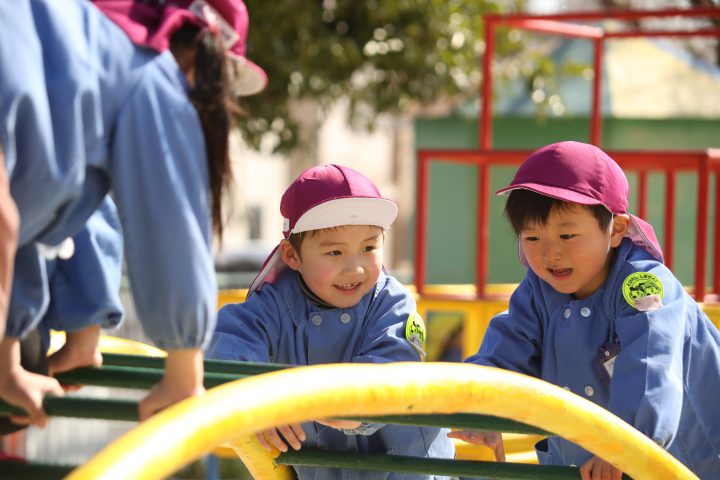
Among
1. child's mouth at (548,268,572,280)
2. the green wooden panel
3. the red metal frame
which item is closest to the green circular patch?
child's mouth at (548,268,572,280)

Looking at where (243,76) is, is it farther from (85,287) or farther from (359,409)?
(359,409)

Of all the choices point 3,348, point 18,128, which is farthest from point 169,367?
point 18,128

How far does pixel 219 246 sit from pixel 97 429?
585 cm

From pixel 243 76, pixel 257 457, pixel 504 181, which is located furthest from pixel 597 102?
pixel 504 181

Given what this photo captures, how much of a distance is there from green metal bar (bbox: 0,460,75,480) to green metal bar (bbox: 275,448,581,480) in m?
0.54

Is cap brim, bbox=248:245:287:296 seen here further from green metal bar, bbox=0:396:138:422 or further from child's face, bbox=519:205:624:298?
green metal bar, bbox=0:396:138:422

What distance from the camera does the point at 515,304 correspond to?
2.70 metres

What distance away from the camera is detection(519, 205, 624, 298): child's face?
2518mm

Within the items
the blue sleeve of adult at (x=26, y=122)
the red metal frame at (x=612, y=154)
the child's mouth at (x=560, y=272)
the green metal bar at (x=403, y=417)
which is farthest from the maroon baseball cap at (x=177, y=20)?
the red metal frame at (x=612, y=154)

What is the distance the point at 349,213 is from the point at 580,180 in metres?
0.54

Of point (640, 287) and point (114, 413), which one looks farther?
point (640, 287)

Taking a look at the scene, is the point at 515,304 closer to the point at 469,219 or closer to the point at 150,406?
the point at 150,406

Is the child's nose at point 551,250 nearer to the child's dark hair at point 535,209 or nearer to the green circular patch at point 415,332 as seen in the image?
the child's dark hair at point 535,209

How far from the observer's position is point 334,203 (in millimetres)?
2562
